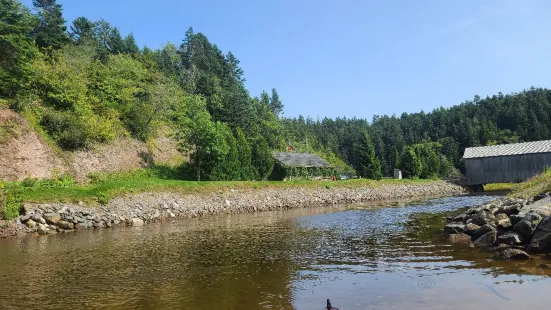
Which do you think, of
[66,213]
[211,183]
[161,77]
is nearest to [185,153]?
[211,183]

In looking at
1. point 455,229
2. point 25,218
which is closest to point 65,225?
point 25,218

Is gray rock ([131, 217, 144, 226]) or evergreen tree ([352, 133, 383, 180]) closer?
gray rock ([131, 217, 144, 226])

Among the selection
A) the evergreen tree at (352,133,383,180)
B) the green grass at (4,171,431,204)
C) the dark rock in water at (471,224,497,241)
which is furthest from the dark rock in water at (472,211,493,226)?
the evergreen tree at (352,133,383,180)

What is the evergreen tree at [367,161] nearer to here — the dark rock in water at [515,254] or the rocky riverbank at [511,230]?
the rocky riverbank at [511,230]

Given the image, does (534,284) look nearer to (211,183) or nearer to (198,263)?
(198,263)

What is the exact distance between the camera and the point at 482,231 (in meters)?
15.7

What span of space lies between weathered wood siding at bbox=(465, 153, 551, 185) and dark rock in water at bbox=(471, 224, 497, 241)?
53840 millimetres

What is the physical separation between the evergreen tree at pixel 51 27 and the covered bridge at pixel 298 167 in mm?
43238

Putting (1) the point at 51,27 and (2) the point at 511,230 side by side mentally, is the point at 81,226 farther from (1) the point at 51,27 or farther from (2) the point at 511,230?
(1) the point at 51,27

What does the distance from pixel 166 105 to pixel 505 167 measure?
57400 mm

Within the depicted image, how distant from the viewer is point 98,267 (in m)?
13.9

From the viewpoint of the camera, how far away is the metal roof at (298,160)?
212ft

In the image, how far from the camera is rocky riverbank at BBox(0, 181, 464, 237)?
25609 millimetres

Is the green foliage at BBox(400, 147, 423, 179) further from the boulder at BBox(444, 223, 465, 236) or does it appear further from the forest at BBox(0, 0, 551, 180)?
the boulder at BBox(444, 223, 465, 236)
